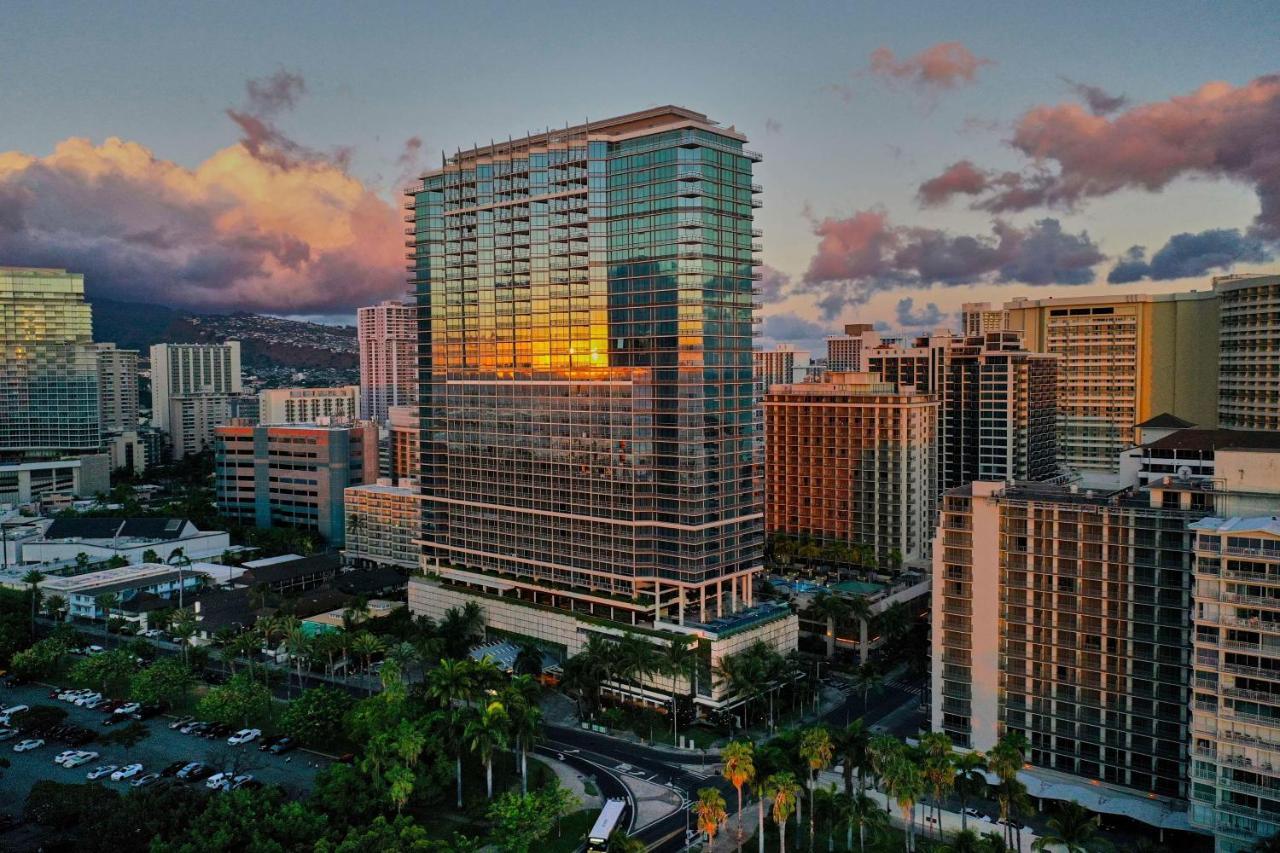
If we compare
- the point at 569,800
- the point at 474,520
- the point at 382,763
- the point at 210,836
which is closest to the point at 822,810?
the point at 569,800

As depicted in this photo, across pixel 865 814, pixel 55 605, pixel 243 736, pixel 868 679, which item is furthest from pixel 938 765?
pixel 55 605

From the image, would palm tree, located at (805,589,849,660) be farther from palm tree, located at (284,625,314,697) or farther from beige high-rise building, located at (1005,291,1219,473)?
beige high-rise building, located at (1005,291,1219,473)

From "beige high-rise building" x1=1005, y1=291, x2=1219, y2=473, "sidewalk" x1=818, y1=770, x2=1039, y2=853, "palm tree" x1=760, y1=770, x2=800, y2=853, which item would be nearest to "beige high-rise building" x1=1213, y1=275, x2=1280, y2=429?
"beige high-rise building" x1=1005, y1=291, x2=1219, y2=473

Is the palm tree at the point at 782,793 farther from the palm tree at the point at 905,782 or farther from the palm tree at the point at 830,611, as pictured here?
the palm tree at the point at 830,611

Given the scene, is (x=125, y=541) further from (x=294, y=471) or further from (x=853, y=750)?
(x=853, y=750)

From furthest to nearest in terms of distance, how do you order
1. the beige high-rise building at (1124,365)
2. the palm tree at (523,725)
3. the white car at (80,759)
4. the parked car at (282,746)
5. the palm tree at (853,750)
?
1. the beige high-rise building at (1124,365)
2. the parked car at (282,746)
3. the white car at (80,759)
4. the palm tree at (523,725)
5. the palm tree at (853,750)

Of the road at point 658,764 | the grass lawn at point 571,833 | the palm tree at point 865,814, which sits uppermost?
the palm tree at point 865,814

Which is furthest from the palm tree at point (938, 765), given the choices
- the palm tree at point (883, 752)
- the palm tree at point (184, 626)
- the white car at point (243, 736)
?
the palm tree at point (184, 626)
